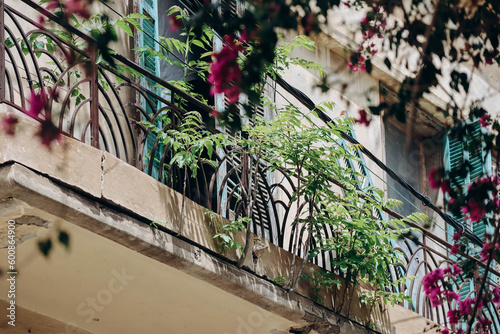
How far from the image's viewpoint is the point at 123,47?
7.44 meters

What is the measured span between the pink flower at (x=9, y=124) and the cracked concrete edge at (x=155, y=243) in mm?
182

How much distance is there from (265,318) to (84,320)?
1232mm

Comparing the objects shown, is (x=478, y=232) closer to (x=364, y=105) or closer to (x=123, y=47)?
(x=364, y=105)

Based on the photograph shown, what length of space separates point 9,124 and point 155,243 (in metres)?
1.19

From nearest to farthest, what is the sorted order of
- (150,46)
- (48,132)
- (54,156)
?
1. (48,132)
2. (54,156)
3. (150,46)

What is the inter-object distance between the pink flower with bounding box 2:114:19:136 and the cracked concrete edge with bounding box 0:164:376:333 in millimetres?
182

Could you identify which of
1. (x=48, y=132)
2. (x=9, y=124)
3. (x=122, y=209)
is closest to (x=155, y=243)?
(x=122, y=209)

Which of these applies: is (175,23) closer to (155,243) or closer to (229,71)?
(229,71)

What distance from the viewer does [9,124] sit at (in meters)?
5.13

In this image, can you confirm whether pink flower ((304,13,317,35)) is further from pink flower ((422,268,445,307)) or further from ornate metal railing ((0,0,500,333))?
pink flower ((422,268,445,307))

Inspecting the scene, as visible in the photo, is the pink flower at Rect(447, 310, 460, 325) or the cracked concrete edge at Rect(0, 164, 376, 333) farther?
the pink flower at Rect(447, 310, 460, 325)

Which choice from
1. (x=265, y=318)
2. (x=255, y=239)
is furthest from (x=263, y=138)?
(x=265, y=318)

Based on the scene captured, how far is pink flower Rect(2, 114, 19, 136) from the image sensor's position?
512 cm

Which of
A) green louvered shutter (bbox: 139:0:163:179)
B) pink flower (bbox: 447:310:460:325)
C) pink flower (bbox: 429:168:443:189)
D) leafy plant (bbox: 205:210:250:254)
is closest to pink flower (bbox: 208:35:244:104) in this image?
pink flower (bbox: 429:168:443:189)
